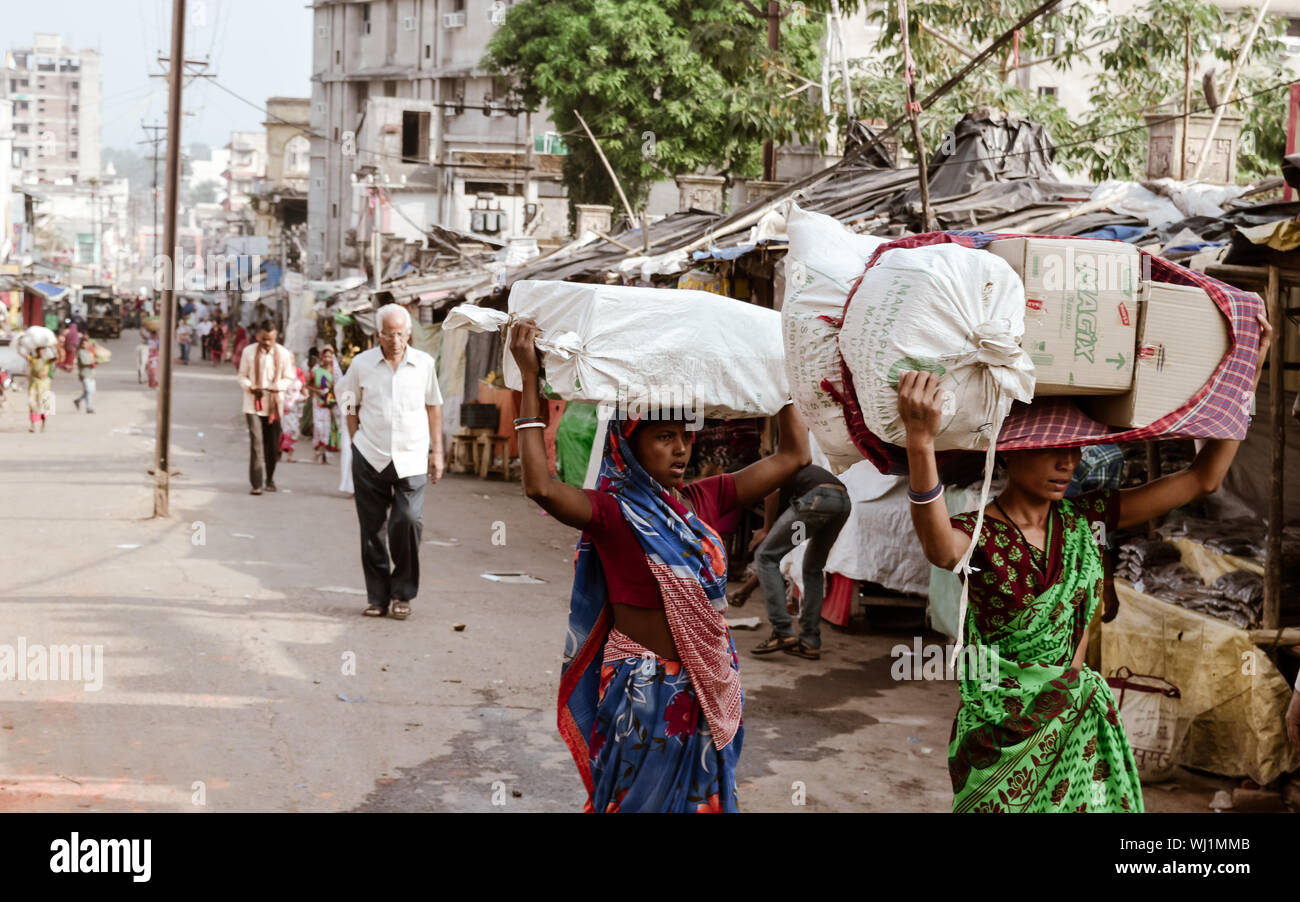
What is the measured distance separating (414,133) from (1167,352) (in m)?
42.3

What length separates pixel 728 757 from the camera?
3.88m

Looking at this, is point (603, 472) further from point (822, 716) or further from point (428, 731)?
point (822, 716)

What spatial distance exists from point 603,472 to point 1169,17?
1602cm

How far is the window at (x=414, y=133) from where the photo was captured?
143 feet

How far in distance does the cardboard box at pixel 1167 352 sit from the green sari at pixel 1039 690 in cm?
40

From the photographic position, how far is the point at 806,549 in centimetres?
859

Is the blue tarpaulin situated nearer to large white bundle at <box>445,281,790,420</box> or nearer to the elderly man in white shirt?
the elderly man in white shirt

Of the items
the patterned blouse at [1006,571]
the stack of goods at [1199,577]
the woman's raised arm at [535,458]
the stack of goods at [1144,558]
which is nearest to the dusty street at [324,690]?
the stack of goods at [1199,577]

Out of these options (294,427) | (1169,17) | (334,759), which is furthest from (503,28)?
(334,759)

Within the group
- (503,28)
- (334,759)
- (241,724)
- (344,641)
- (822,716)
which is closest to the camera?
(334,759)

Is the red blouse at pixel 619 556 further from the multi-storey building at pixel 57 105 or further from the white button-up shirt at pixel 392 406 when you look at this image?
the multi-storey building at pixel 57 105

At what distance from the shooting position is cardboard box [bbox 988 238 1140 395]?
3.22 m

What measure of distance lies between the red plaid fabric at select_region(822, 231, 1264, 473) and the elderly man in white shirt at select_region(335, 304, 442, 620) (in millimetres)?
5633
